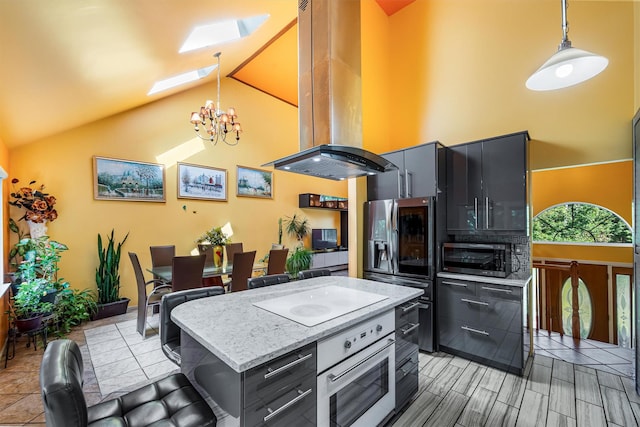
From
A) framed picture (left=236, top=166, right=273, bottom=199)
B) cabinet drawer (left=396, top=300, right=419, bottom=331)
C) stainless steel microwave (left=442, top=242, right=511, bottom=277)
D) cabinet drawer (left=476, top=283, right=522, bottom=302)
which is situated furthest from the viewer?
framed picture (left=236, top=166, right=273, bottom=199)

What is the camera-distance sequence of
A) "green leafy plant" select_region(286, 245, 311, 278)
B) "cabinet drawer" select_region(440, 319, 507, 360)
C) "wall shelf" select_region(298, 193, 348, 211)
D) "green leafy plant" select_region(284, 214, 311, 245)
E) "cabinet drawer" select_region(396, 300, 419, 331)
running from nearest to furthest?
"cabinet drawer" select_region(396, 300, 419, 331) → "cabinet drawer" select_region(440, 319, 507, 360) → "green leafy plant" select_region(286, 245, 311, 278) → "green leafy plant" select_region(284, 214, 311, 245) → "wall shelf" select_region(298, 193, 348, 211)

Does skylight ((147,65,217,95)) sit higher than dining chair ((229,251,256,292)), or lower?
higher

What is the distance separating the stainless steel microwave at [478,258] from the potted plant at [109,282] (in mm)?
4616

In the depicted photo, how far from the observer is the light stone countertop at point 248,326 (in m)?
1.10

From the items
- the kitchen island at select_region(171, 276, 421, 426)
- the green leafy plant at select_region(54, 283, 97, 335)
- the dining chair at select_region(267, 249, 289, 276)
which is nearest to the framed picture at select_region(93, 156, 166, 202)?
the green leafy plant at select_region(54, 283, 97, 335)

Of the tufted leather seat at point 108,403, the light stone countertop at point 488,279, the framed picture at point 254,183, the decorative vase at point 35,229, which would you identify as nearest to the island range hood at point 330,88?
the tufted leather seat at point 108,403

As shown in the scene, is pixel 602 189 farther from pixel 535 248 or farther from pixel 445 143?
pixel 445 143

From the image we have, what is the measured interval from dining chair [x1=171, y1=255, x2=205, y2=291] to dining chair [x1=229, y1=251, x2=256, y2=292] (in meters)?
0.44

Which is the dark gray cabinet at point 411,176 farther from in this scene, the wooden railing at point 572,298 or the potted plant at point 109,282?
the potted plant at point 109,282

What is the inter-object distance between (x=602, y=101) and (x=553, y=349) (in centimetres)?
261

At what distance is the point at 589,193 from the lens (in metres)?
4.40

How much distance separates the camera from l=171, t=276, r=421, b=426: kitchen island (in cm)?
106

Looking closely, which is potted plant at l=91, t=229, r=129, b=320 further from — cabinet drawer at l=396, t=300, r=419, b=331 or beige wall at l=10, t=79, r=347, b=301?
cabinet drawer at l=396, t=300, r=419, b=331

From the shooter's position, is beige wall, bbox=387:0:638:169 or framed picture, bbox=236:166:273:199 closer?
beige wall, bbox=387:0:638:169
